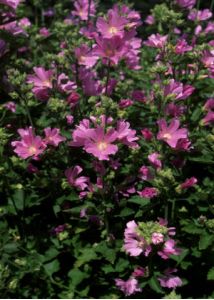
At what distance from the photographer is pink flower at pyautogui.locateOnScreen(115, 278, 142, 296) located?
2.80 metres

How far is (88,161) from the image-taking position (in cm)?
296

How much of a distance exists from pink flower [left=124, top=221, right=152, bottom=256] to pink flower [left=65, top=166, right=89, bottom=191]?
0.33 m

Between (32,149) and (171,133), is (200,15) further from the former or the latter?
(32,149)

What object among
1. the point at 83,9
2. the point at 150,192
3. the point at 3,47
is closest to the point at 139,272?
the point at 150,192

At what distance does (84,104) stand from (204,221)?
0.90 metres

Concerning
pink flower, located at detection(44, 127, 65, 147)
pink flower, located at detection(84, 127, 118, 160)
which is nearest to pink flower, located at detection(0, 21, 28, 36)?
pink flower, located at detection(44, 127, 65, 147)

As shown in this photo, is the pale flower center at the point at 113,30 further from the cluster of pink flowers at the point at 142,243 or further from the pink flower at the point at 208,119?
the cluster of pink flowers at the point at 142,243

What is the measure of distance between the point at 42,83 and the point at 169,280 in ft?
3.88

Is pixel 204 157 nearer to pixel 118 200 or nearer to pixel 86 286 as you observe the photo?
pixel 118 200

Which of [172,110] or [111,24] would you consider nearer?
[111,24]

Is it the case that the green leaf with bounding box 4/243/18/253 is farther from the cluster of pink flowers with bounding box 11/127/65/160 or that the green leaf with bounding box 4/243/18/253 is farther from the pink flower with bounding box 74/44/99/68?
the pink flower with bounding box 74/44/99/68

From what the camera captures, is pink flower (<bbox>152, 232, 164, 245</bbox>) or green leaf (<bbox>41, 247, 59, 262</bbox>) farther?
green leaf (<bbox>41, 247, 59, 262</bbox>)

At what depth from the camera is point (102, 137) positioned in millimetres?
2523

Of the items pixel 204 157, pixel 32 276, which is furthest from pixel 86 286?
pixel 204 157
